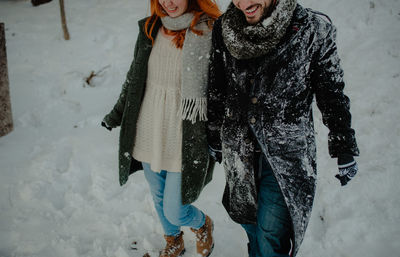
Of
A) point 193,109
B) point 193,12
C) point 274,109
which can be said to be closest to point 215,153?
point 193,109

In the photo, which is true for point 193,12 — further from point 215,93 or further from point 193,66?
point 215,93

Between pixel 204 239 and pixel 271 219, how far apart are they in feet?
3.01

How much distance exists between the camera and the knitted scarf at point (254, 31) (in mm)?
1339

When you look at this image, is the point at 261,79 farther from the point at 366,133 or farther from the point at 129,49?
the point at 129,49

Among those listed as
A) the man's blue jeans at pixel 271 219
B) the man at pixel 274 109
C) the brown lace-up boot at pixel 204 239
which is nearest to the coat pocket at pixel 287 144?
the man at pixel 274 109

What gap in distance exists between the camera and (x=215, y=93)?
5.71 ft

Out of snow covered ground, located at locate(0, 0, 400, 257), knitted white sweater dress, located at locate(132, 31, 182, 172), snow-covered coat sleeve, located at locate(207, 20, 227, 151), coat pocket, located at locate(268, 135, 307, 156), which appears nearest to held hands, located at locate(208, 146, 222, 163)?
snow-covered coat sleeve, located at locate(207, 20, 227, 151)

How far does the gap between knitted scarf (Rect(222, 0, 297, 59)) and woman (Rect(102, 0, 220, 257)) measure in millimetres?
283

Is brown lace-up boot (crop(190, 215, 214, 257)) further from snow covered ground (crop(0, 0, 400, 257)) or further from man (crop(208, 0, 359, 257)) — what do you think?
man (crop(208, 0, 359, 257))

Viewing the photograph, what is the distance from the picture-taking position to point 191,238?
268cm

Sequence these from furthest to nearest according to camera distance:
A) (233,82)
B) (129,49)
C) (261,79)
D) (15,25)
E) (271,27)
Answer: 1. (15,25)
2. (129,49)
3. (233,82)
4. (261,79)
5. (271,27)

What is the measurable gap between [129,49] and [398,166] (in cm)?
480

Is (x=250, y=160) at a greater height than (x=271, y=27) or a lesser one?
lesser

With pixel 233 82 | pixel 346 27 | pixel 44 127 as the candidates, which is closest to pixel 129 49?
pixel 44 127
